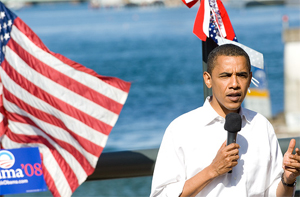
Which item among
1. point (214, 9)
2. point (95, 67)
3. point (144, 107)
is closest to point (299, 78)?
point (144, 107)

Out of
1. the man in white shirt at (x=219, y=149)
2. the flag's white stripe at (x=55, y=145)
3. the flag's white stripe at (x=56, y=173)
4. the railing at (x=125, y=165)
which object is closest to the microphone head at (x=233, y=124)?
the man in white shirt at (x=219, y=149)

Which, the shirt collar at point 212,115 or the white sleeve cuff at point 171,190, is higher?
the shirt collar at point 212,115

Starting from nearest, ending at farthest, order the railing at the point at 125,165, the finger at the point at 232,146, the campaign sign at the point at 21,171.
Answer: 1. the finger at the point at 232,146
2. the campaign sign at the point at 21,171
3. the railing at the point at 125,165

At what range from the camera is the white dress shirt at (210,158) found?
260 cm

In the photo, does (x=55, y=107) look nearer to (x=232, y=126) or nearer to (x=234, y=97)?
(x=234, y=97)

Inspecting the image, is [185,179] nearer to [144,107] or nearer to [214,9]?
[214,9]

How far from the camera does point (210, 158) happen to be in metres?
2.63

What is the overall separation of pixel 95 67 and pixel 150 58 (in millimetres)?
9676

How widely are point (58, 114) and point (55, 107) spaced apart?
0.06 metres

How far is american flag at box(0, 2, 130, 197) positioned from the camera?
12.3ft

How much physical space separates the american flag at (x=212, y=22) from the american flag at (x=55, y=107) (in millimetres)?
724

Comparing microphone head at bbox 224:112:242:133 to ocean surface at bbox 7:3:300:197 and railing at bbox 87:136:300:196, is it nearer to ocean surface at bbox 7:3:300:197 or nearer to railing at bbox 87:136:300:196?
railing at bbox 87:136:300:196

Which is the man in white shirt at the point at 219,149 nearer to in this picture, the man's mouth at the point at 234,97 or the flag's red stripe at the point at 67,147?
the man's mouth at the point at 234,97

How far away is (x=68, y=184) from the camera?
3.74m
